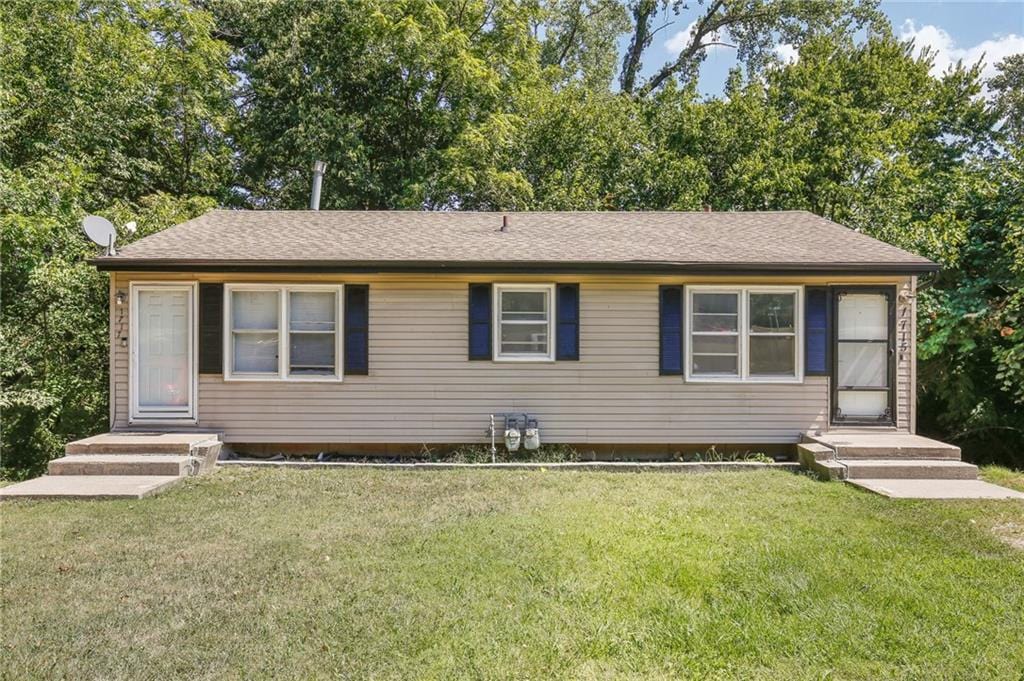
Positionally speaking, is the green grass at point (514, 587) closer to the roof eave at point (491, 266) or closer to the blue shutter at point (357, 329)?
the blue shutter at point (357, 329)

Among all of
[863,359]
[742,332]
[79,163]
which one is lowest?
[863,359]

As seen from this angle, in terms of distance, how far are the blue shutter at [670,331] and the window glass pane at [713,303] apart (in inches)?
9.4

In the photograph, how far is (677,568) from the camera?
3668mm

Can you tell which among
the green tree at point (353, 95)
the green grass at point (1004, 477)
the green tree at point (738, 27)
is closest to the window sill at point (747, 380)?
the green grass at point (1004, 477)

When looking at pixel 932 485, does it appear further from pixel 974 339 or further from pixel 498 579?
pixel 498 579

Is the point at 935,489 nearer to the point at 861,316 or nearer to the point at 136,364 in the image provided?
the point at 861,316

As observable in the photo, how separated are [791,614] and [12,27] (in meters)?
15.4

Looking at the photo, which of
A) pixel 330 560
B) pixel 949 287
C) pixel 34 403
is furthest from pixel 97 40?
pixel 949 287

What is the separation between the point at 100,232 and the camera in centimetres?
677

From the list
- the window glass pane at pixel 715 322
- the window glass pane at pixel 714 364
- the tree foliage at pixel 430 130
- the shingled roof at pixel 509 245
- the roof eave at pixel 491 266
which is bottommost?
the window glass pane at pixel 714 364

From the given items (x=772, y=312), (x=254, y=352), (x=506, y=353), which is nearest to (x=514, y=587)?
(x=506, y=353)

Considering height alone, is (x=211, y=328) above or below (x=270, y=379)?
above

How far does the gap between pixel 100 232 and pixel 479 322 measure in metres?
4.80

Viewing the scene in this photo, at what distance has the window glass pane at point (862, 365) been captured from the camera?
7.09 m
